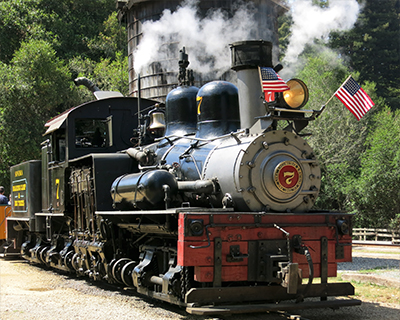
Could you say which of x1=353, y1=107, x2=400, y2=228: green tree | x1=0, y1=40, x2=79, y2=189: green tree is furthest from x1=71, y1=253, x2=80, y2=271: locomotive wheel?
x1=353, y1=107, x2=400, y2=228: green tree

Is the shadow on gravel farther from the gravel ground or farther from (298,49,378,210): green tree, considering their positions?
(298,49,378,210): green tree

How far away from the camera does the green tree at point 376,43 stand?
27328mm

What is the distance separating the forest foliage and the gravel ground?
13.7 m

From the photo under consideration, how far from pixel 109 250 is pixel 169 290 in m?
2.08

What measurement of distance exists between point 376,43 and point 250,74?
23259 mm

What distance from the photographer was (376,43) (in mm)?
28062

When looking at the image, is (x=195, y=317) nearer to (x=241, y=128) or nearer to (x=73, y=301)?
(x=73, y=301)

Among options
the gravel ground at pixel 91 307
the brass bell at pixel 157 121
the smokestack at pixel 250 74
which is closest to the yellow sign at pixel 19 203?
the gravel ground at pixel 91 307

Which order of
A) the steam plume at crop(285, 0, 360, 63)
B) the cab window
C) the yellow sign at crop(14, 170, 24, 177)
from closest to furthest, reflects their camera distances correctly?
the cab window < the yellow sign at crop(14, 170, 24, 177) < the steam plume at crop(285, 0, 360, 63)

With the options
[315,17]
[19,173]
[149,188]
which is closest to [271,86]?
[149,188]

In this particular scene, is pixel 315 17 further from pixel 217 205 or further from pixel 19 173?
pixel 217 205

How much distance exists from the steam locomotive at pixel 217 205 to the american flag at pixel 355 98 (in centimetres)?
100

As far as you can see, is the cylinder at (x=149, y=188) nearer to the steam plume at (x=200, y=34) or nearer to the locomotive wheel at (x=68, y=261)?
the locomotive wheel at (x=68, y=261)

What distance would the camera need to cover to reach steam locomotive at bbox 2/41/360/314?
5.74 m
